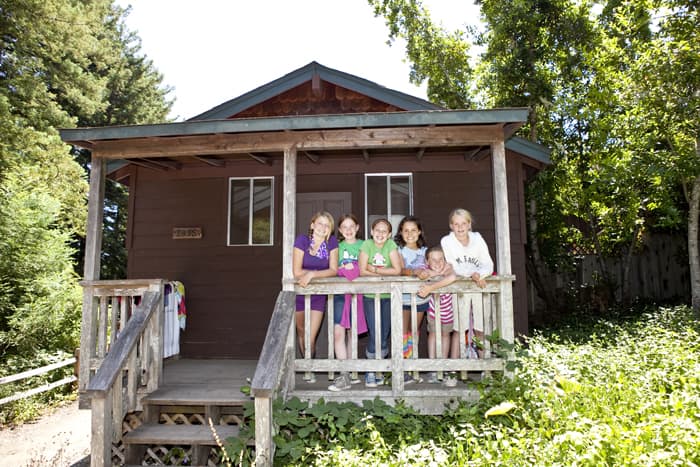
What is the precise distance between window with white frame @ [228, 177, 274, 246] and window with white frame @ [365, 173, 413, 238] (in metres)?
1.54

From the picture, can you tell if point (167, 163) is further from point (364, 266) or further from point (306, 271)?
point (364, 266)

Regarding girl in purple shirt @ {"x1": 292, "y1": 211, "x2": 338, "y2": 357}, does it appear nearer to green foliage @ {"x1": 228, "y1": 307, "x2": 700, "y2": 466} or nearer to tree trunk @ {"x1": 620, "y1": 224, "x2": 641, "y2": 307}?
green foliage @ {"x1": 228, "y1": 307, "x2": 700, "y2": 466}

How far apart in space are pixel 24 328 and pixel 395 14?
14.5 metres

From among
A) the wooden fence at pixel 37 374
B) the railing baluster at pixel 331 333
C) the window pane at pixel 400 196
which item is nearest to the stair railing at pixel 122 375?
the railing baluster at pixel 331 333

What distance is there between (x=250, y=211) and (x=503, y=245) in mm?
4190

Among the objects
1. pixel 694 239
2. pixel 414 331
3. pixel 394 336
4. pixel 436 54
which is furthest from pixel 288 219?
pixel 436 54

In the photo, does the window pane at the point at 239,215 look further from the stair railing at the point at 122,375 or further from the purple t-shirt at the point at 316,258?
the purple t-shirt at the point at 316,258

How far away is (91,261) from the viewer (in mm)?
5156

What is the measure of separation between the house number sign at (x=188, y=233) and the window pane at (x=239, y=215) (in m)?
0.50

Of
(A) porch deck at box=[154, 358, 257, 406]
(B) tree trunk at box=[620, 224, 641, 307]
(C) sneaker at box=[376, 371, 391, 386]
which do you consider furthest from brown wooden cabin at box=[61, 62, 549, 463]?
(B) tree trunk at box=[620, 224, 641, 307]

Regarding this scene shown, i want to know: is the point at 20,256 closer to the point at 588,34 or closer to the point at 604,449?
the point at 604,449

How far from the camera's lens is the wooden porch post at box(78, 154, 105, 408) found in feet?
16.4

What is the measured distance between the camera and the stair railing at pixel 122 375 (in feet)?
13.0

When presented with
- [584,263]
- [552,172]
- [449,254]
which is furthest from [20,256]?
[584,263]
